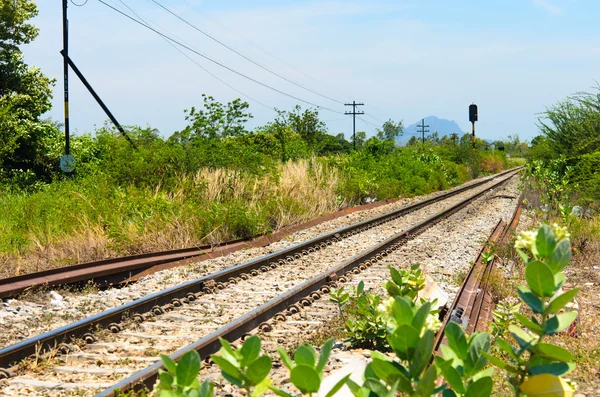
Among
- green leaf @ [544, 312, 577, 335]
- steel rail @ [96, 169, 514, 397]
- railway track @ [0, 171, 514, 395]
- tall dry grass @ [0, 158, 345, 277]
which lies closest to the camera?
green leaf @ [544, 312, 577, 335]

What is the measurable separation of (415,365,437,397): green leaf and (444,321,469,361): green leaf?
0.15 metres

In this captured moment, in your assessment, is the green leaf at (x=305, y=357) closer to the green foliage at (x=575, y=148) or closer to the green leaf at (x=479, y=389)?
the green leaf at (x=479, y=389)

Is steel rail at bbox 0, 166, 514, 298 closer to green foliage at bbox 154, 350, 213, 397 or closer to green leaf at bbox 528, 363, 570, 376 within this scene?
green foliage at bbox 154, 350, 213, 397

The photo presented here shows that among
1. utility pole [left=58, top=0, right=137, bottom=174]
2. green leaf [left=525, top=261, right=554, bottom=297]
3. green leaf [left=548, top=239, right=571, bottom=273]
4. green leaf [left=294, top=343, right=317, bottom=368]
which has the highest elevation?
utility pole [left=58, top=0, right=137, bottom=174]

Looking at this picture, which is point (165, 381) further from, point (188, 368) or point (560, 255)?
point (560, 255)

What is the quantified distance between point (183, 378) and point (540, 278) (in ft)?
3.05

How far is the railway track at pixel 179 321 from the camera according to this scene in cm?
569

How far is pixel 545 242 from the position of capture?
5.68ft

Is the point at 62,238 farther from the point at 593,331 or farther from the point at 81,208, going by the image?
the point at 593,331

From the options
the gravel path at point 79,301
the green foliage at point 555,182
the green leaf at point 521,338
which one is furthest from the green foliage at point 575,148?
the green leaf at point 521,338

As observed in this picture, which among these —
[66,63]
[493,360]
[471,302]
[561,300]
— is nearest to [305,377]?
[493,360]

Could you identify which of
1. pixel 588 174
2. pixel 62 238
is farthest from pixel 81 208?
pixel 588 174

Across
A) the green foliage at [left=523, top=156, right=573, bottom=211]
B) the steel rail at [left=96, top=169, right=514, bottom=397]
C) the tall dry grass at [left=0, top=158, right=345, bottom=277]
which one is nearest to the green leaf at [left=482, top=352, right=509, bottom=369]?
the steel rail at [left=96, top=169, right=514, bottom=397]

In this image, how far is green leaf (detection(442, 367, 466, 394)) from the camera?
183 centimetres
